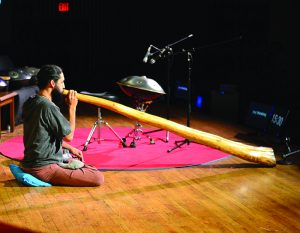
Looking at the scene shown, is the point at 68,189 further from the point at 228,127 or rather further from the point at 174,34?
the point at 174,34

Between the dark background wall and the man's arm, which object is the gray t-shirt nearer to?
the man's arm

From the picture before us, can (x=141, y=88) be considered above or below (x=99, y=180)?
above

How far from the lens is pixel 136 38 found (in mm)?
10047

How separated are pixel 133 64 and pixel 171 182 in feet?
19.8

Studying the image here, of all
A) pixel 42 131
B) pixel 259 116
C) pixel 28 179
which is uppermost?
pixel 42 131

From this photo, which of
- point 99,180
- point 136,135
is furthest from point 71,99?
point 136,135

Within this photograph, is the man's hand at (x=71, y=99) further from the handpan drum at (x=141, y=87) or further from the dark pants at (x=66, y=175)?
the handpan drum at (x=141, y=87)

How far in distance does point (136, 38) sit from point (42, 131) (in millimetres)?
6359

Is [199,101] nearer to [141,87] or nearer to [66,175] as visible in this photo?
[141,87]

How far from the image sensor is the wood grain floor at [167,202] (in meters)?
3.44

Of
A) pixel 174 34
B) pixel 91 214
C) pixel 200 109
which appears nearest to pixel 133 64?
pixel 174 34

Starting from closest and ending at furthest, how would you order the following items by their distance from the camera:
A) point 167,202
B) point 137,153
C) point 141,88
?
point 167,202 < point 141,88 < point 137,153

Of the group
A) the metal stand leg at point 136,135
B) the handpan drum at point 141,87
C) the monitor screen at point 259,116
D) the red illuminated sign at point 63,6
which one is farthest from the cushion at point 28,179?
the red illuminated sign at point 63,6

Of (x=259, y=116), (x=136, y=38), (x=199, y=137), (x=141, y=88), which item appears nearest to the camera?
(x=199, y=137)
